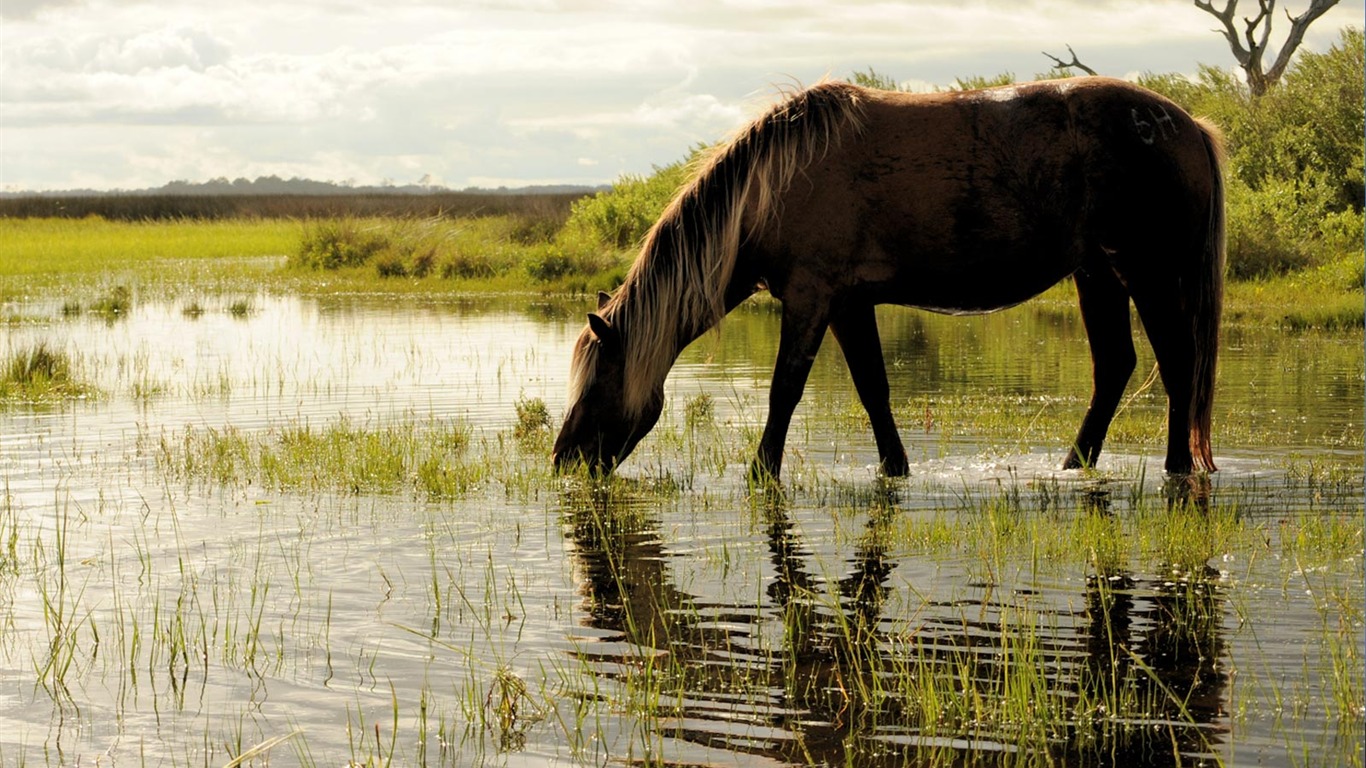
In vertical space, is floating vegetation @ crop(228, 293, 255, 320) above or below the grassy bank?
below

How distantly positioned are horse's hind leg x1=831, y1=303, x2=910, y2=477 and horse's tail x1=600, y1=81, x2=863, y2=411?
2.32ft

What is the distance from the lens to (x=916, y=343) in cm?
1681

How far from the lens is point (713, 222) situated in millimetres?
7727

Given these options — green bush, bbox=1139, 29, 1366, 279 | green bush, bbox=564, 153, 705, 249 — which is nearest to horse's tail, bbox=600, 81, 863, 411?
green bush, bbox=1139, 29, 1366, 279

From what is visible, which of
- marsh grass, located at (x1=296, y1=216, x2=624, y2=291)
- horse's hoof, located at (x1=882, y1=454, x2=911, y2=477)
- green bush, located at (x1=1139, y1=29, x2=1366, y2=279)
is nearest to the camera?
horse's hoof, located at (x1=882, y1=454, x2=911, y2=477)

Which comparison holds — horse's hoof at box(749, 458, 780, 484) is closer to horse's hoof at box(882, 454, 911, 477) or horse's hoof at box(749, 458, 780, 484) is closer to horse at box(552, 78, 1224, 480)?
horse at box(552, 78, 1224, 480)

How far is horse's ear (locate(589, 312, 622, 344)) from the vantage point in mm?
7613

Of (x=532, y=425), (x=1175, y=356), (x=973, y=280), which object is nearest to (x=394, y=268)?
(x=532, y=425)

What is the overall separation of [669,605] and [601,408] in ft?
7.80

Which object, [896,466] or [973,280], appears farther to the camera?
[896,466]

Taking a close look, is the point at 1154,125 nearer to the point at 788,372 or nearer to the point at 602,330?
the point at 788,372

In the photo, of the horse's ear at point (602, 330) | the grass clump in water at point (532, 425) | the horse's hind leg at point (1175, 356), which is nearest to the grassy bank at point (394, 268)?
the horse's hind leg at point (1175, 356)

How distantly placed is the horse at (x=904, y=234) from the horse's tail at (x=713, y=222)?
0.03ft

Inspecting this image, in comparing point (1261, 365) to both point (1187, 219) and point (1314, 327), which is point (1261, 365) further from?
point (1187, 219)
